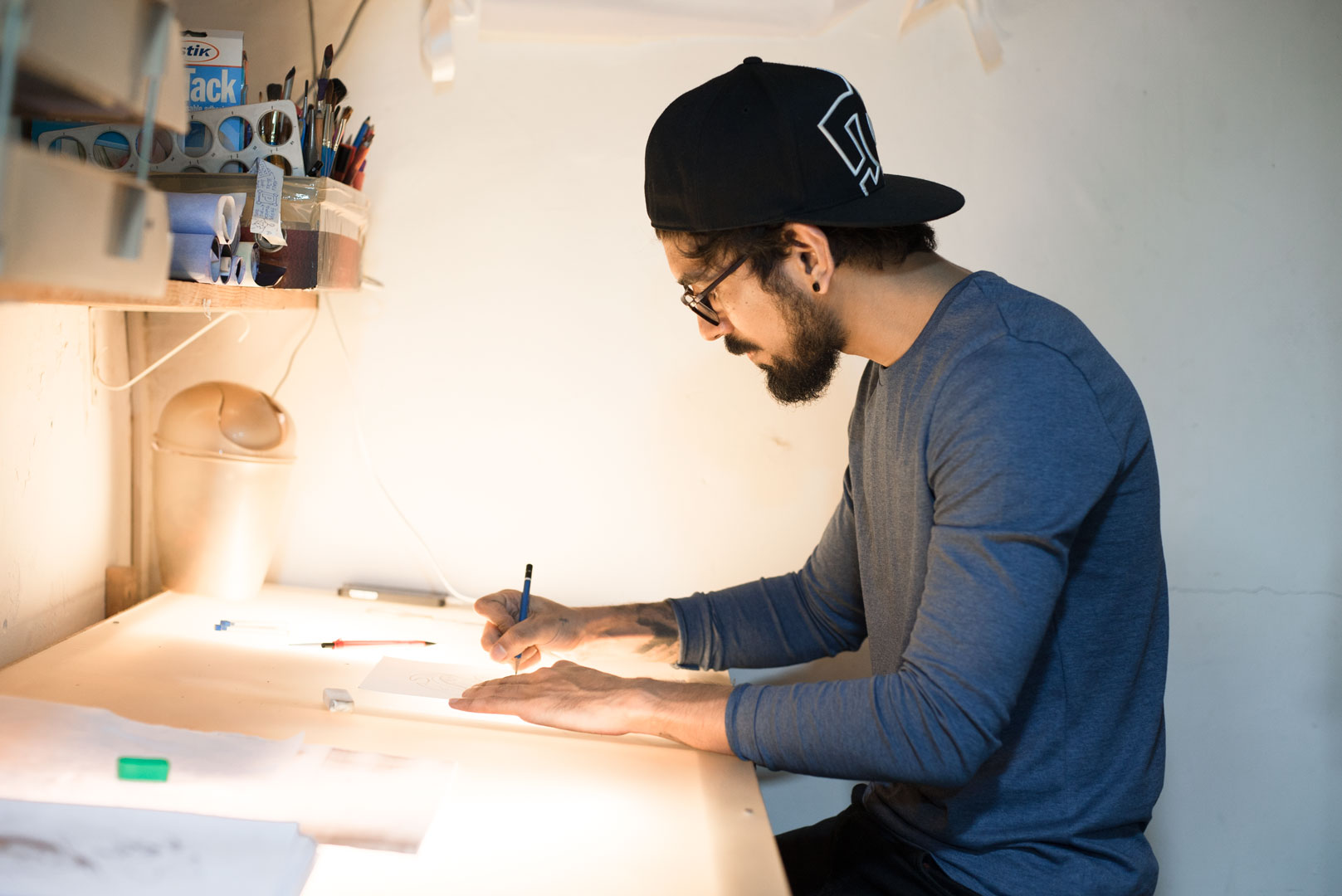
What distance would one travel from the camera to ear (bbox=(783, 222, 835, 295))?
90cm

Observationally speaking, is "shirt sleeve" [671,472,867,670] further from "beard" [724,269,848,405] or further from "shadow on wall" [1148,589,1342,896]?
"shadow on wall" [1148,589,1342,896]

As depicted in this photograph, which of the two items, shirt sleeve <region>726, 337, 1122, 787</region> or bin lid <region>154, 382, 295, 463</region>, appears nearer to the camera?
shirt sleeve <region>726, 337, 1122, 787</region>

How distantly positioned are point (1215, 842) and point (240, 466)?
5.19 feet

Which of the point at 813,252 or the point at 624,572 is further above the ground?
the point at 813,252

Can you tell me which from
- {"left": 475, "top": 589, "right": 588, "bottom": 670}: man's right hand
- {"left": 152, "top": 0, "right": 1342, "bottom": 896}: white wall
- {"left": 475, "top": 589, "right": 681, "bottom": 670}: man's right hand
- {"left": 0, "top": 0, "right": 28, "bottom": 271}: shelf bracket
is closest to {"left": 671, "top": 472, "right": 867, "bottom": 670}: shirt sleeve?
{"left": 475, "top": 589, "right": 681, "bottom": 670}: man's right hand

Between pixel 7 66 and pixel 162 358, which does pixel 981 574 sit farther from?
pixel 162 358

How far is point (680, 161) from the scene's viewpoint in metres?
0.90

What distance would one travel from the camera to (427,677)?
1.04m

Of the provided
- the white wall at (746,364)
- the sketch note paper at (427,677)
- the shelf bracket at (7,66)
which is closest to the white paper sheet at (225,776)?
the sketch note paper at (427,677)

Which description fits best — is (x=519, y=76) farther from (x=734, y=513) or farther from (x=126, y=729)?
(x=126, y=729)

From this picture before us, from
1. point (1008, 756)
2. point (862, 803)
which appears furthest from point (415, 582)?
point (1008, 756)

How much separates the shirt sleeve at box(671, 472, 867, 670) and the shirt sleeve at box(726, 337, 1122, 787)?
324 millimetres

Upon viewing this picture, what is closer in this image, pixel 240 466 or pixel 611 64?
pixel 240 466

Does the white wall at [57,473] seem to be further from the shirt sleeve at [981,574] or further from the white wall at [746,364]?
the shirt sleeve at [981,574]
